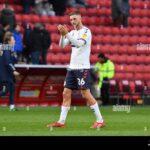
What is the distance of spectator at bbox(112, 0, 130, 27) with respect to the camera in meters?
30.9

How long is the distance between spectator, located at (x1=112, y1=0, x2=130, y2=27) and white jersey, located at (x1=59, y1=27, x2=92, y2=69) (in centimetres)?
1408

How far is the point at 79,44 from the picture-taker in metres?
16.6

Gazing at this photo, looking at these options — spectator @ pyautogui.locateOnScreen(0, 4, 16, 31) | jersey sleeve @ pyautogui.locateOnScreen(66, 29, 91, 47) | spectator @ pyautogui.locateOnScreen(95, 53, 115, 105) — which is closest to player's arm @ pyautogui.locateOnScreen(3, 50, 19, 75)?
spectator @ pyautogui.locateOnScreen(0, 4, 16, 31)

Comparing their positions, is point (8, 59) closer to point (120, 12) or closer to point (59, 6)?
point (59, 6)

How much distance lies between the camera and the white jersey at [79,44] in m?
16.5

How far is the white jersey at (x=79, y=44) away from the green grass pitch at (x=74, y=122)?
1339mm

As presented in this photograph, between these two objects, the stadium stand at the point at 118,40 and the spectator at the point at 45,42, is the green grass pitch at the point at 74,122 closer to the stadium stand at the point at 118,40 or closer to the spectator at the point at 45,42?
the spectator at the point at 45,42

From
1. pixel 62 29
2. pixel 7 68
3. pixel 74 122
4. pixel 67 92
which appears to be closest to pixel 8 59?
pixel 7 68

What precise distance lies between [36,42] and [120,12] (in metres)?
4.84

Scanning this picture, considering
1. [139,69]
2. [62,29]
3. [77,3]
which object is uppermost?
[77,3]

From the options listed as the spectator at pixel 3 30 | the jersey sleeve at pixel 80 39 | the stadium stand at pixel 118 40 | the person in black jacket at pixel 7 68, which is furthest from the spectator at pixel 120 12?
the jersey sleeve at pixel 80 39

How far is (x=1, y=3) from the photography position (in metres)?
31.1

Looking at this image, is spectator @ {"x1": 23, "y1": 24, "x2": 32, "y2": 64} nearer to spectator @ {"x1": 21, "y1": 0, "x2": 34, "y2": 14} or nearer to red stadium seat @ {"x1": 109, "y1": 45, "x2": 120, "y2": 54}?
spectator @ {"x1": 21, "y1": 0, "x2": 34, "y2": 14}

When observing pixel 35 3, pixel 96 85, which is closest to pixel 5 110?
pixel 96 85
